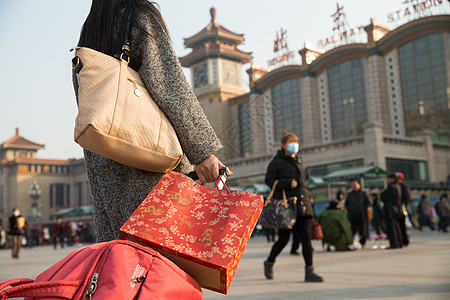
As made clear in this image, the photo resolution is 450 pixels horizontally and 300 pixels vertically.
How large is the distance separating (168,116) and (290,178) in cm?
404

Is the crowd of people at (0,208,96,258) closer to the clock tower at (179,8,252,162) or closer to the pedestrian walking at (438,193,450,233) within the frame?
the pedestrian walking at (438,193,450,233)

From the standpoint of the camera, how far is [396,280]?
496 centimetres

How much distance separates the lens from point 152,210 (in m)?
1.74

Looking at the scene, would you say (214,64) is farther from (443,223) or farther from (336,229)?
Result: (336,229)

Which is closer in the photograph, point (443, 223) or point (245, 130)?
point (443, 223)

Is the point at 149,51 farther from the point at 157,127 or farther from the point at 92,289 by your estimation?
the point at 92,289

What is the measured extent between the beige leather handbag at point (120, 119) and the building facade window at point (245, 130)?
43883 mm

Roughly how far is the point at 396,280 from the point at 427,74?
3673 cm

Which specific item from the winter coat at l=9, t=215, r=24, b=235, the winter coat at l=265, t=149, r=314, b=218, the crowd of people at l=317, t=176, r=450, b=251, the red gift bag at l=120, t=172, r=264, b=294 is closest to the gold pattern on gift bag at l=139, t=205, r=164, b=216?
the red gift bag at l=120, t=172, r=264, b=294

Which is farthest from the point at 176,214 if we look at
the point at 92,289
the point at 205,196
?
the point at 92,289

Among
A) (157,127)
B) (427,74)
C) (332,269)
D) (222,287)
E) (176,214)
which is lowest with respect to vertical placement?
(332,269)

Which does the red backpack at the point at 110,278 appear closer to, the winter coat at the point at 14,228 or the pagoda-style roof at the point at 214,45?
the winter coat at the point at 14,228

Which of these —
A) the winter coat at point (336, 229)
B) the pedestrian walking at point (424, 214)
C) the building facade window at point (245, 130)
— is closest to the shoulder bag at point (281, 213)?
the winter coat at point (336, 229)

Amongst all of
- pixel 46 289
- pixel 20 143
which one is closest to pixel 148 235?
pixel 46 289
